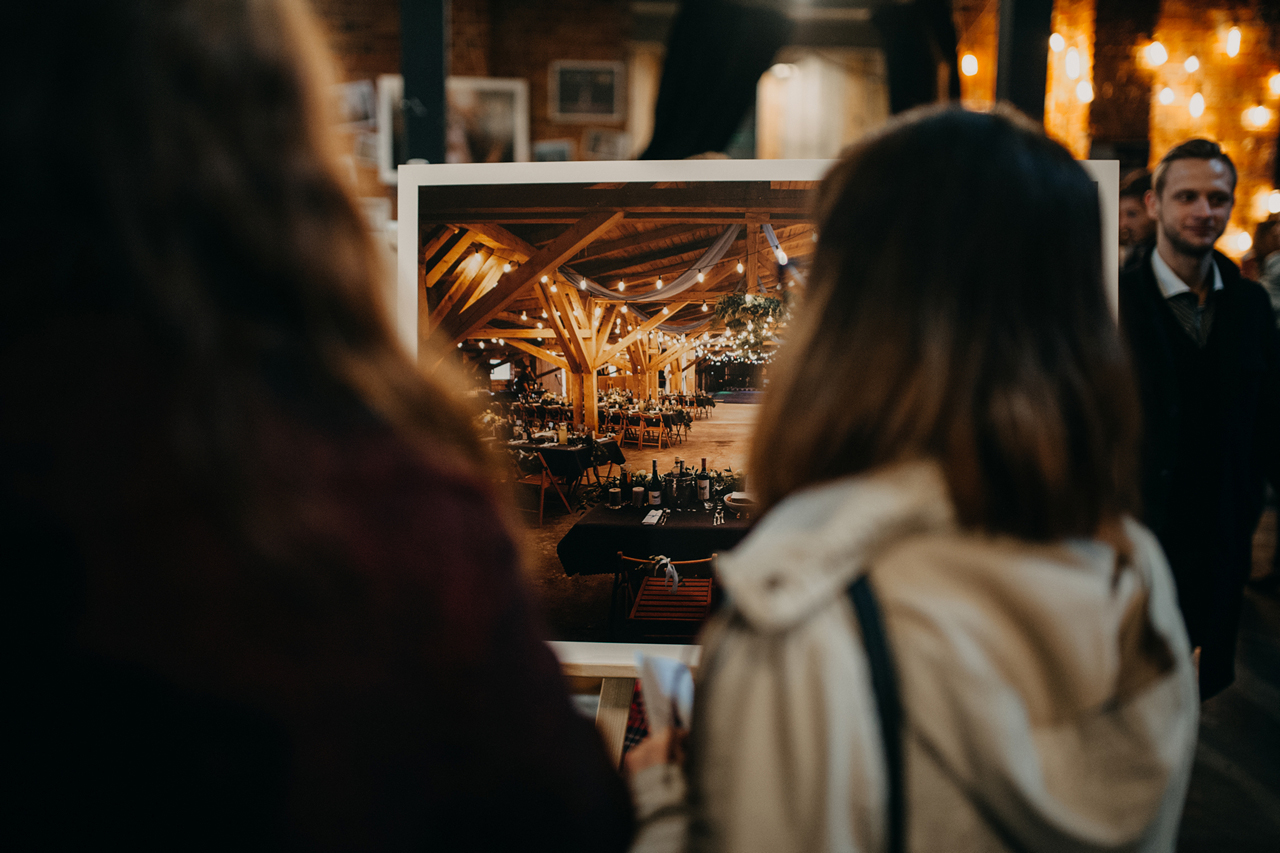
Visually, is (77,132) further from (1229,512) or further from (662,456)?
(1229,512)

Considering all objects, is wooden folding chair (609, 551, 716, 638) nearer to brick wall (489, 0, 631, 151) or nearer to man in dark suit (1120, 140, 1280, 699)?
man in dark suit (1120, 140, 1280, 699)

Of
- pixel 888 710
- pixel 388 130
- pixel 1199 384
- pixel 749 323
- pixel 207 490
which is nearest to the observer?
pixel 207 490

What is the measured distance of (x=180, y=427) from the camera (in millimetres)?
372

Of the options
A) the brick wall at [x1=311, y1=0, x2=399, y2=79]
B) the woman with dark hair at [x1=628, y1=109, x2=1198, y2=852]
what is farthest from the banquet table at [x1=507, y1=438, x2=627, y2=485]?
the brick wall at [x1=311, y1=0, x2=399, y2=79]

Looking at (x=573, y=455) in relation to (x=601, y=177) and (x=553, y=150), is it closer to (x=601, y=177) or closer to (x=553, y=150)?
(x=601, y=177)

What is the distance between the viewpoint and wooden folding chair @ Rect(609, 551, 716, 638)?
4.46ft

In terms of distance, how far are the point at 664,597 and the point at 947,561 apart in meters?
0.88

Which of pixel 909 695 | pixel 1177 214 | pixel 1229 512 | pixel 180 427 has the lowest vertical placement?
pixel 1229 512

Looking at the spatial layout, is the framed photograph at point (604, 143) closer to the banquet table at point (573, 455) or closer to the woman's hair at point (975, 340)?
the banquet table at point (573, 455)

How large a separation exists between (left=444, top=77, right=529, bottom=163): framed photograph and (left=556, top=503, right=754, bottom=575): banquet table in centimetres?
367

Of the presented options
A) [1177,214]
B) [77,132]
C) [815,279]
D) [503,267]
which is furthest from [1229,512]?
[77,132]

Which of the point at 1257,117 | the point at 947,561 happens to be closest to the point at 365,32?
the point at 947,561

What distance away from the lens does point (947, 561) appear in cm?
55

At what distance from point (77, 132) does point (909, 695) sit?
694 mm
